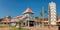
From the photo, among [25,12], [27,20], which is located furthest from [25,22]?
[25,12]

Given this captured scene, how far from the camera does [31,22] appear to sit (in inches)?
1120

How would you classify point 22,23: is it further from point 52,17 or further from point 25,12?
point 52,17

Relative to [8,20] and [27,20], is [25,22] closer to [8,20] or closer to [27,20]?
[27,20]

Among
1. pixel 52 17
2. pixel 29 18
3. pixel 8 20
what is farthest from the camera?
pixel 8 20

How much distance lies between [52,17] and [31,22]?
4443 millimetres

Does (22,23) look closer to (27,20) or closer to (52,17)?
(27,20)

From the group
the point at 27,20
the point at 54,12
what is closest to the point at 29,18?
the point at 27,20

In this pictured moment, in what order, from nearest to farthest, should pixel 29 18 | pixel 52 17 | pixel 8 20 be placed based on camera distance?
1. pixel 29 18
2. pixel 52 17
3. pixel 8 20

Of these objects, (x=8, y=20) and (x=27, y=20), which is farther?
(x=8, y=20)

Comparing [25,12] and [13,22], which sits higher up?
[25,12]

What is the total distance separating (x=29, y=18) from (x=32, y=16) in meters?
0.64

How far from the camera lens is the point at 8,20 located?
3275 cm

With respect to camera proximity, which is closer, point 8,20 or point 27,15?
point 27,15

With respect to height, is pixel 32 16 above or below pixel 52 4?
below
